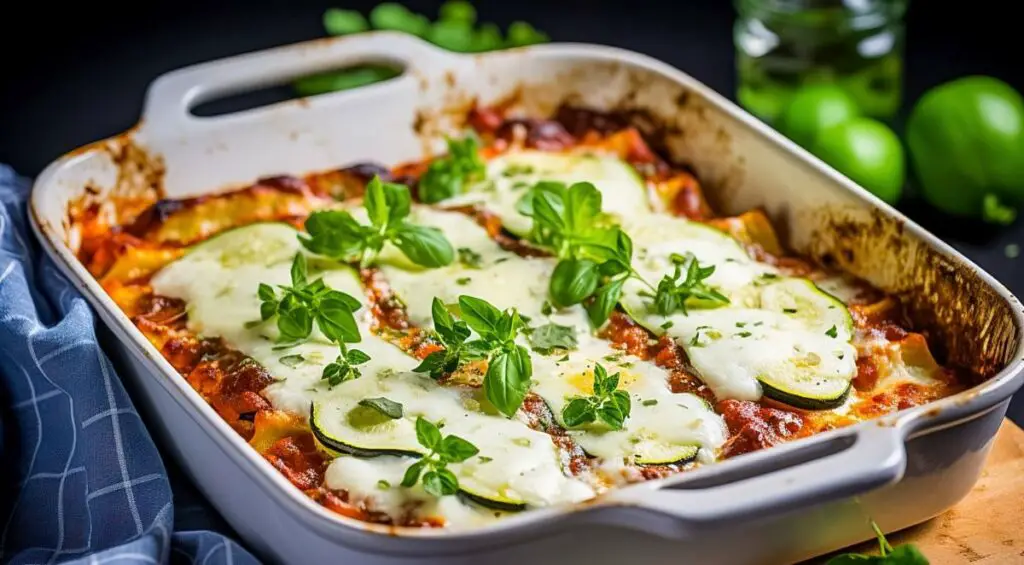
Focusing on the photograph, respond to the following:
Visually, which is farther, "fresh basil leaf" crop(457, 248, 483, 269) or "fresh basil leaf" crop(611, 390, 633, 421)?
"fresh basil leaf" crop(457, 248, 483, 269)

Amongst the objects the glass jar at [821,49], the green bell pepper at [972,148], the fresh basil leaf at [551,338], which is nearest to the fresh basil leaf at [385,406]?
the fresh basil leaf at [551,338]

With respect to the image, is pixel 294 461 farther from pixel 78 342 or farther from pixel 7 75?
pixel 7 75

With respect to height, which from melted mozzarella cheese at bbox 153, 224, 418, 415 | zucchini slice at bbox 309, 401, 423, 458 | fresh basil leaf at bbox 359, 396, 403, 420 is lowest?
melted mozzarella cheese at bbox 153, 224, 418, 415

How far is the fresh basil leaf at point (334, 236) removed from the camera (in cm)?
326

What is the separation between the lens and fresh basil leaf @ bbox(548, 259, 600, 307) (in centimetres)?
309

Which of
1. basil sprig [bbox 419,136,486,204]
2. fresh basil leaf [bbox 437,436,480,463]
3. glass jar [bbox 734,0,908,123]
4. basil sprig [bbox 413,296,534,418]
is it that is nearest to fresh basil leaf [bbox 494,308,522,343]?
basil sprig [bbox 413,296,534,418]

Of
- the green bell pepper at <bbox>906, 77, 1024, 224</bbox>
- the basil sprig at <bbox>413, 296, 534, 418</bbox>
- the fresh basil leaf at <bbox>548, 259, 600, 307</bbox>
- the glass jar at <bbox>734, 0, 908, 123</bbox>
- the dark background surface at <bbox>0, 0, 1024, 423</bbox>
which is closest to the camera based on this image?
the basil sprig at <bbox>413, 296, 534, 418</bbox>

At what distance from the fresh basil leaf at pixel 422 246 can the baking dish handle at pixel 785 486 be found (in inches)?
44.6

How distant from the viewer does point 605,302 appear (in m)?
3.04

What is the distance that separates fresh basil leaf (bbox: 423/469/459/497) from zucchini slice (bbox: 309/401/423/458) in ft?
0.36

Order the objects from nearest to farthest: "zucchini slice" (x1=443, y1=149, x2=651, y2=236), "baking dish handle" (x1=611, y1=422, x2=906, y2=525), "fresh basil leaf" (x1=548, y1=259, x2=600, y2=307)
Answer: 1. "baking dish handle" (x1=611, y1=422, x2=906, y2=525)
2. "fresh basil leaf" (x1=548, y1=259, x2=600, y2=307)
3. "zucchini slice" (x1=443, y1=149, x2=651, y2=236)

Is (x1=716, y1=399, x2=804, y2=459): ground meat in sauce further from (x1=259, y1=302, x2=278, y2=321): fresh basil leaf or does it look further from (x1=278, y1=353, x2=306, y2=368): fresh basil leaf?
(x1=259, y1=302, x2=278, y2=321): fresh basil leaf

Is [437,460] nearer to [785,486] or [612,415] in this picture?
[612,415]

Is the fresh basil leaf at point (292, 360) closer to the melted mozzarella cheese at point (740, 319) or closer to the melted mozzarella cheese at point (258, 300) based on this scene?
the melted mozzarella cheese at point (258, 300)
